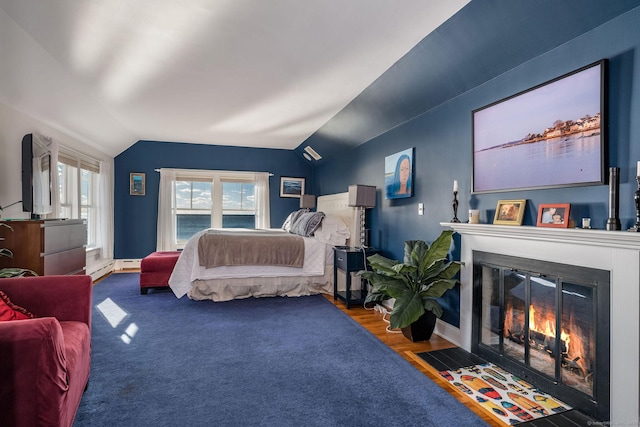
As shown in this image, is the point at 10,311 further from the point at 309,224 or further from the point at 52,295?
the point at 309,224

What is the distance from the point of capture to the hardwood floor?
1926 mm

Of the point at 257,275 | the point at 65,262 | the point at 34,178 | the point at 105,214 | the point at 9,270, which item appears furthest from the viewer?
the point at 105,214

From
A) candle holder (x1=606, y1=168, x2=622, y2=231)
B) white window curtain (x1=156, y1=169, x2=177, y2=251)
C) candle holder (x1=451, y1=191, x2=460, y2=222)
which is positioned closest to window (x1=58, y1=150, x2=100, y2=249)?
white window curtain (x1=156, y1=169, x2=177, y2=251)

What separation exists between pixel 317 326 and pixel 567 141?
246 cm

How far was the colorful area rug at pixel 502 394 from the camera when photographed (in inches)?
72.6

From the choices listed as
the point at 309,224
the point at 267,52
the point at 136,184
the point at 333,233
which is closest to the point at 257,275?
the point at 309,224

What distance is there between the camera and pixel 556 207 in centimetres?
198

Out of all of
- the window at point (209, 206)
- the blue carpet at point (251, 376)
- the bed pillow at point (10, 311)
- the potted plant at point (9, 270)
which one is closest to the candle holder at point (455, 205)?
the blue carpet at point (251, 376)

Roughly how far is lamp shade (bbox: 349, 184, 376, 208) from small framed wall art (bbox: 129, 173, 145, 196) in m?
4.33

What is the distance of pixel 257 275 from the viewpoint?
4258 mm

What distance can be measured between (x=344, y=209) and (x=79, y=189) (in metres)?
3.90

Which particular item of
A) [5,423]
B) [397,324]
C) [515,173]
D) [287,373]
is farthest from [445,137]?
[5,423]

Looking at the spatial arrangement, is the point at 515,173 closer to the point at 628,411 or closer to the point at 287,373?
the point at 628,411

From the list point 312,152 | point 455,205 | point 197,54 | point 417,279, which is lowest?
point 417,279
